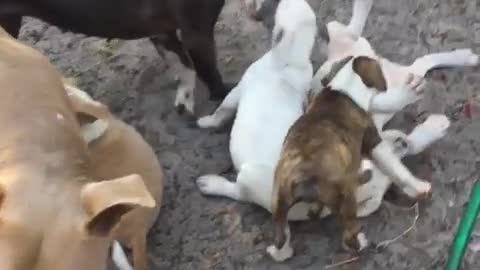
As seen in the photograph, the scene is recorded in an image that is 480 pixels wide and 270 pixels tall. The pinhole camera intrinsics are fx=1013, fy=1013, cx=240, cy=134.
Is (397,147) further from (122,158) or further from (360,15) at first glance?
(122,158)

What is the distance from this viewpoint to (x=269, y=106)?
6.98 feet

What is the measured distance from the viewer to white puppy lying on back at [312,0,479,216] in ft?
6.89

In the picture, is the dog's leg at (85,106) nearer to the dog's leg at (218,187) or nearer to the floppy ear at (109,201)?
the dog's leg at (218,187)

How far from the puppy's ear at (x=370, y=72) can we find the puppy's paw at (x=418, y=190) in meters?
0.21

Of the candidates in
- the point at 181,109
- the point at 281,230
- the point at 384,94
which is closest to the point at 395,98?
the point at 384,94

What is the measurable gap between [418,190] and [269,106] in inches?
14.1

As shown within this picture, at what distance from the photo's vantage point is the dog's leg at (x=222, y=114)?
2.28m

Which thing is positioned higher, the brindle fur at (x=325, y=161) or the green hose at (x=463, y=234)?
the brindle fur at (x=325, y=161)

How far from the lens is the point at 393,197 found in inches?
85.3

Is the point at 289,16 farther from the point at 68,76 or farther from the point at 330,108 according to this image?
the point at 68,76

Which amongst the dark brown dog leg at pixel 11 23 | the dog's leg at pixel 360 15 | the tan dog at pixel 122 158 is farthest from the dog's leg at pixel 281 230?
the dark brown dog leg at pixel 11 23

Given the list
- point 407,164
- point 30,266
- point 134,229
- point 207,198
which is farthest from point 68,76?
point 30,266

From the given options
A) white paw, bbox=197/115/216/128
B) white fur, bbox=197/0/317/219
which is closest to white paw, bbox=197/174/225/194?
white fur, bbox=197/0/317/219

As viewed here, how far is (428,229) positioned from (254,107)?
443 mm
